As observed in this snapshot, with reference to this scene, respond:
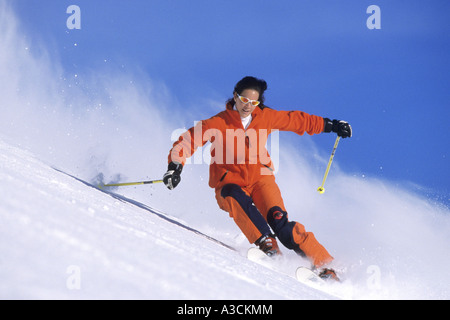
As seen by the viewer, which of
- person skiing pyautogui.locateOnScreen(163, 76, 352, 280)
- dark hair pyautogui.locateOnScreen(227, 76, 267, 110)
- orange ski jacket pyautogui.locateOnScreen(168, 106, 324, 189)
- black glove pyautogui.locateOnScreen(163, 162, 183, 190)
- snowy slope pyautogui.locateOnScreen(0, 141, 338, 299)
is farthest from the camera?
dark hair pyautogui.locateOnScreen(227, 76, 267, 110)

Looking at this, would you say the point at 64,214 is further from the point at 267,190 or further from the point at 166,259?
the point at 267,190

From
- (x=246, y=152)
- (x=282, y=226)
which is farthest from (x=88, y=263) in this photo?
(x=246, y=152)

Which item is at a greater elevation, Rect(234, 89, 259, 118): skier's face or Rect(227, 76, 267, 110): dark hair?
Rect(227, 76, 267, 110): dark hair

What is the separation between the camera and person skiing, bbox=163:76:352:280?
11.6 feet

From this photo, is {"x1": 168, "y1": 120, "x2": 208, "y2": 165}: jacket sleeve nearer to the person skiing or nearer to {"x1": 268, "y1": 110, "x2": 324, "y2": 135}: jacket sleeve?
the person skiing

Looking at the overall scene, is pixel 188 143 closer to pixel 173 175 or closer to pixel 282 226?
pixel 173 175

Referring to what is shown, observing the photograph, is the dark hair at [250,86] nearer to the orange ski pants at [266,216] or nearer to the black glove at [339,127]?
the black glove at [339,127]

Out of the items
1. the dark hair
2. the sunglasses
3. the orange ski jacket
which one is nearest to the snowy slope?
the orange ski jacket

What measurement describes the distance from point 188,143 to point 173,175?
1.41ft

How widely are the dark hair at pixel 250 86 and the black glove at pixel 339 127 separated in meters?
0.81

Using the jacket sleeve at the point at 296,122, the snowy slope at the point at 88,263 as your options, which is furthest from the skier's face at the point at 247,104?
the snowy slope at the point at 88,263

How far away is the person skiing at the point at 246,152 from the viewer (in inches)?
140
